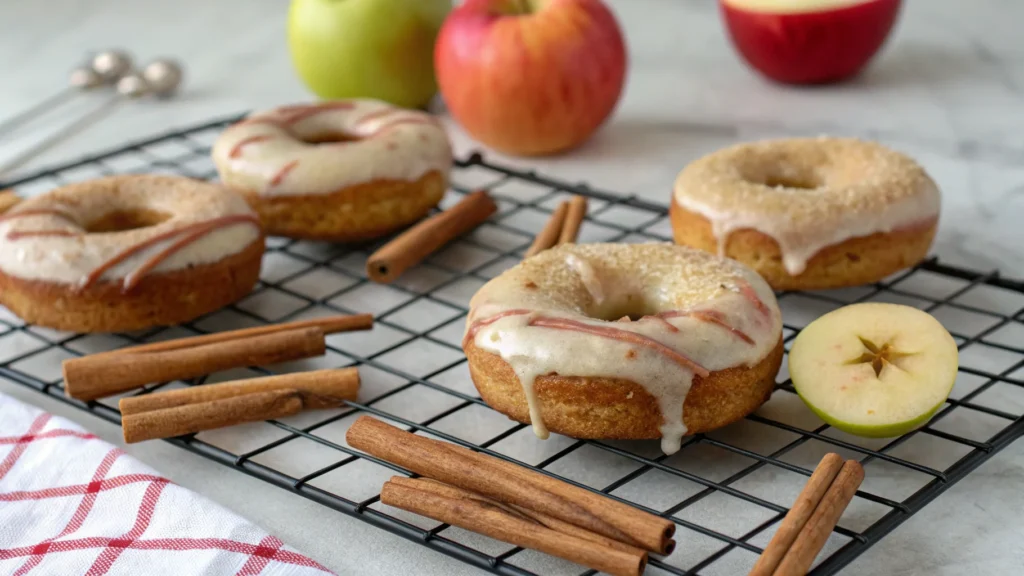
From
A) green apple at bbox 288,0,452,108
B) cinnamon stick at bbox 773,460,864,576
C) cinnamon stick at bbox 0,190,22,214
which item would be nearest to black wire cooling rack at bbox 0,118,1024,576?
cinnamon stick at bbox 773,460,864,576

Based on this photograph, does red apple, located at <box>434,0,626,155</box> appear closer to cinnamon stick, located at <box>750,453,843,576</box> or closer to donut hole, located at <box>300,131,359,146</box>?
donut hole, located at <box>300,131,359,146</box>

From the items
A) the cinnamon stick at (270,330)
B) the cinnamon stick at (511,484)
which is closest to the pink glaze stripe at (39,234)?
the cinnamon stick at (270,330)

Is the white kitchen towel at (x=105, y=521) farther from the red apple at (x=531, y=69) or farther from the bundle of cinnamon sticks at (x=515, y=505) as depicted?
the red apple at (x=531, y=69)

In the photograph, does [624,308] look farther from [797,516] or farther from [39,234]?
[39,234]

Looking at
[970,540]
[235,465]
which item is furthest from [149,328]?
[970,540]

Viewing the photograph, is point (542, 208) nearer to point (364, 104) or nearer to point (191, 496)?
point (364, 104)

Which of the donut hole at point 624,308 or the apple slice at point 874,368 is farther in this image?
the donut hole at point 624,308
